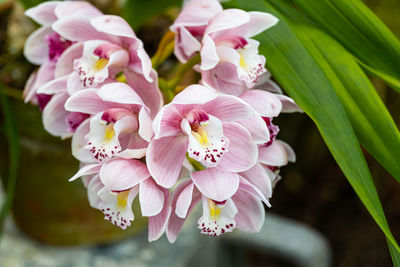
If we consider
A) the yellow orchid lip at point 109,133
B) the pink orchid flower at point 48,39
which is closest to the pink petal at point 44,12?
the pink orchid flower at point 48,39

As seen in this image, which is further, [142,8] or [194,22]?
[142,8]

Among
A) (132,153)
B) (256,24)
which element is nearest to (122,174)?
(132,153)

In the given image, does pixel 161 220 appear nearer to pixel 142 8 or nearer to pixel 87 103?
pixel 87 103

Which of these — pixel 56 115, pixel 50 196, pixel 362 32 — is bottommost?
pixel 50 196

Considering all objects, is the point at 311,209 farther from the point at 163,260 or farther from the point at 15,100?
the point at 15,100

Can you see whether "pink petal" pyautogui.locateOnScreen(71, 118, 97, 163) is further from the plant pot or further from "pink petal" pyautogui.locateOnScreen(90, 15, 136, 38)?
the plant pot

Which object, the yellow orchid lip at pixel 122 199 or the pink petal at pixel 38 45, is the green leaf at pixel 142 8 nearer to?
the pink petal at pixel 38 45

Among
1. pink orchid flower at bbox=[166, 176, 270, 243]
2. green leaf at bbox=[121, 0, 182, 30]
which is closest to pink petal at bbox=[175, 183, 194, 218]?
pink orchid flower at bbox=[166, 176, 270, 243]

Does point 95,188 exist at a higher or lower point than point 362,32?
lower
